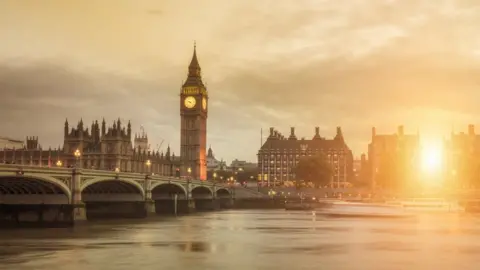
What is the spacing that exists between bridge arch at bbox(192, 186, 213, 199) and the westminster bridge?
20.4 meters

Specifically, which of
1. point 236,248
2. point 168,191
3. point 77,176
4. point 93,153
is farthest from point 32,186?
point 93,153

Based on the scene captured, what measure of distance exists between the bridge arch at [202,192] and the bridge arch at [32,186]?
68.0 metres

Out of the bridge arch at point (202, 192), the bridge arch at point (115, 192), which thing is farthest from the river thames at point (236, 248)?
the bridge arch at point (202, 192)

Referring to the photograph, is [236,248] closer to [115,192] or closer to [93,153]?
[115,192]

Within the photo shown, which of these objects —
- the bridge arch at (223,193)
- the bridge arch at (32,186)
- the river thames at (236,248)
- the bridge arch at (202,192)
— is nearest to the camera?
the river thames at (236,248)

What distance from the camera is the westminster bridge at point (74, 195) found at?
7449 cm

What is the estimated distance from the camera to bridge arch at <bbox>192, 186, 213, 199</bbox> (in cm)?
14988

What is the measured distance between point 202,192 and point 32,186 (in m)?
81.0

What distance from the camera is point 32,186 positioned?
258 ft

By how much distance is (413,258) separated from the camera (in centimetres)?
5134

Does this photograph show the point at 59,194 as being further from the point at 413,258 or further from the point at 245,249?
the point at 413,258

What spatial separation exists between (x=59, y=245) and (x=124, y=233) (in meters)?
15.6

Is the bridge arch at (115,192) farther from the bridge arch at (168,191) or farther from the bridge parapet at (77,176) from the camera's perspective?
the bridge arch at (168,191)

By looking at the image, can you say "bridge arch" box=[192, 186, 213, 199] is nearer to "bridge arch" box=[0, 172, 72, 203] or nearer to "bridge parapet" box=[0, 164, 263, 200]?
"bridge parapet" box=[0, 164, 263, 200]
